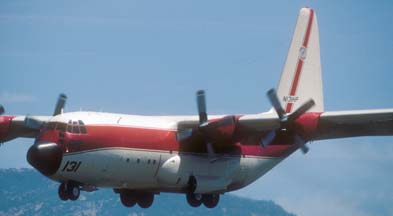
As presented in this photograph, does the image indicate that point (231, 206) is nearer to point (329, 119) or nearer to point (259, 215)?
point (259, 215)

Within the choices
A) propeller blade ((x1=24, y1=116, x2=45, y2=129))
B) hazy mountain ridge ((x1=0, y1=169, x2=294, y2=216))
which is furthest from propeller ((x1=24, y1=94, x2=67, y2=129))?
hazy mountain ridge ((x1=0, y1=169, x2=294, y2=216))

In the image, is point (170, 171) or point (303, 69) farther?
point (303, 69)

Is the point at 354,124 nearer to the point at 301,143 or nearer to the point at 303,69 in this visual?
the point at 301,143

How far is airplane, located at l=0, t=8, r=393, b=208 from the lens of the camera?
24.2 m

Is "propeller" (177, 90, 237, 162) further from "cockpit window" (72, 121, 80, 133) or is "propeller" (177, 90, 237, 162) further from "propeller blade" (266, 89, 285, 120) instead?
"cockpit window" (72, 121, 80, 133)

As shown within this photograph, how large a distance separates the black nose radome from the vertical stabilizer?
491 inches

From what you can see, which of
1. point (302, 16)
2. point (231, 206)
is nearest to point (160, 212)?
point (231, 206)

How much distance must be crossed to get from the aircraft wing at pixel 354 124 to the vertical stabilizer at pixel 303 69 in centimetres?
368

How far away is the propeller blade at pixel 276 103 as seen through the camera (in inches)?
1024

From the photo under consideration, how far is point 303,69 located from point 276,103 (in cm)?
763

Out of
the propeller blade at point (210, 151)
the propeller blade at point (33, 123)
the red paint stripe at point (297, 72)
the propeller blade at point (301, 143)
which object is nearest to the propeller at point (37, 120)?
the propeller blade at point (33, 123)

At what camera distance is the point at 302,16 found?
34219 mm

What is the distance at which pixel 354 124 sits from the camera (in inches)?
1081

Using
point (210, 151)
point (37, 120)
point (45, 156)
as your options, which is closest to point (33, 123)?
point (37, 120)
